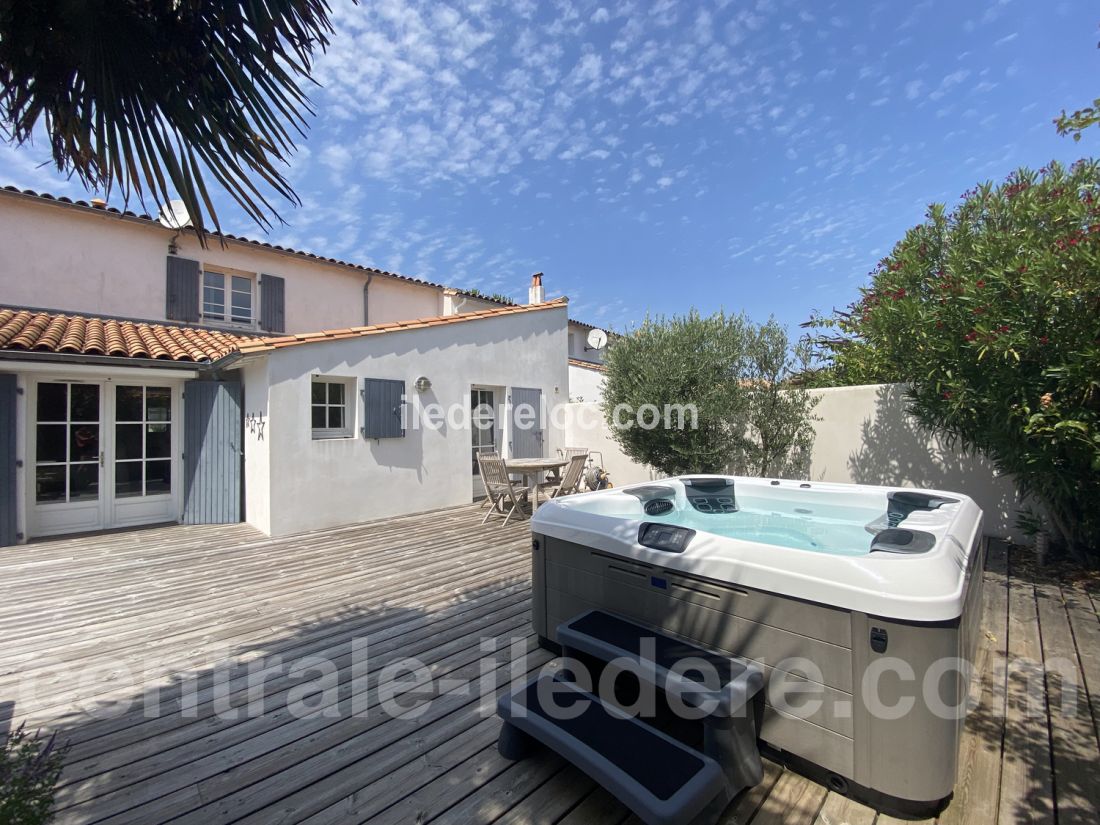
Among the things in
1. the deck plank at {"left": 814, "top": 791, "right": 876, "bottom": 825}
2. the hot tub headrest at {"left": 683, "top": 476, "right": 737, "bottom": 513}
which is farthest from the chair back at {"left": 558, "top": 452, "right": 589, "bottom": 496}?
the deck plank at {"left": 814, "top": 791, "right": 876, "bottom": 825}

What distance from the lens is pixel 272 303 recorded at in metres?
10.4

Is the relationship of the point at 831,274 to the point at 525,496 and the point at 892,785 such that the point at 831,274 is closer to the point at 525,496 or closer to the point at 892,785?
the point at 525,496

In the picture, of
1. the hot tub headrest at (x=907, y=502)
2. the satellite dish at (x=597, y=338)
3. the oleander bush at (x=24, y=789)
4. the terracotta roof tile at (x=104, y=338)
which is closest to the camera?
the oleander bush at (x=24, y=789)

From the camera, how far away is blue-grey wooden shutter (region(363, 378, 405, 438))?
303 inches

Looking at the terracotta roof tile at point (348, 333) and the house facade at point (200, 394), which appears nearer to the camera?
the terracotta roof tile at point (348, 333)

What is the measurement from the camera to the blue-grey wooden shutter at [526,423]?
394 inches

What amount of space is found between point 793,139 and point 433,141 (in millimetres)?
6314

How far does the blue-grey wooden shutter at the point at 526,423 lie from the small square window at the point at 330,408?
340 centimetres

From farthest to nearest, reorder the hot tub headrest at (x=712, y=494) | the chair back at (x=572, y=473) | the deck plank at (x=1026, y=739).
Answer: the chair back at (x=572, y=473) → the hot tub headrest at (x=712, y=494) → the deck plank at (x=1026, y=739)

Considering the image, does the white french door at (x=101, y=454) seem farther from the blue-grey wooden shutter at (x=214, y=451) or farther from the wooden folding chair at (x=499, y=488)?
the wooden folding chair at (x=499, y=488)

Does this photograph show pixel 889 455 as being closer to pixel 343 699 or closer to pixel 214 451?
pixel 343 699

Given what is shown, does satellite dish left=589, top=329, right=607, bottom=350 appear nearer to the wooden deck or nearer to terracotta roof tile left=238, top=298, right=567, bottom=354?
terracotta roof tile left=238, top=298, right=567, bottom=354

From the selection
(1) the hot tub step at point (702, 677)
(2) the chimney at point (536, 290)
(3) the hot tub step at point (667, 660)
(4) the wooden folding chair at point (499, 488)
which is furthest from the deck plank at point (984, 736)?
(2) the chimney at point (536, 290)

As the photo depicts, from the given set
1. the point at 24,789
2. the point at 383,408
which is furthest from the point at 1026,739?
the point at 383,408
